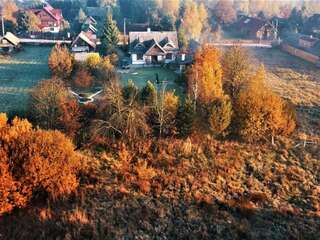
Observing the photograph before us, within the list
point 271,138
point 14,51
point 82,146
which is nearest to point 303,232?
point 271,138

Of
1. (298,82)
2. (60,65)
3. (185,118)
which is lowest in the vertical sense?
(185,118)

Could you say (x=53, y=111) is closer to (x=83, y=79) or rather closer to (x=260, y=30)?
(x=83, y=79)

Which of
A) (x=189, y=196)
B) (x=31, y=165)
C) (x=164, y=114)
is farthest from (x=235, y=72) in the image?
(x=31, y=165)

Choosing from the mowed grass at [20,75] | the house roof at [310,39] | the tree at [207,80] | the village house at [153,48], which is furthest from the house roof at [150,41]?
the house roof at [310,39]

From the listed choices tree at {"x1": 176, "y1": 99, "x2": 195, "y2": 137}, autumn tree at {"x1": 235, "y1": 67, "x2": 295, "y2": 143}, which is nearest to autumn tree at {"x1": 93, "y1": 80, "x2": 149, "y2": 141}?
tree at {"x1": 176, "y1": 99, "x2": 195, "y2": 137}

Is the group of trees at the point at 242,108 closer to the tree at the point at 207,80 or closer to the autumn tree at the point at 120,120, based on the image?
the tree at the point at 207,80
